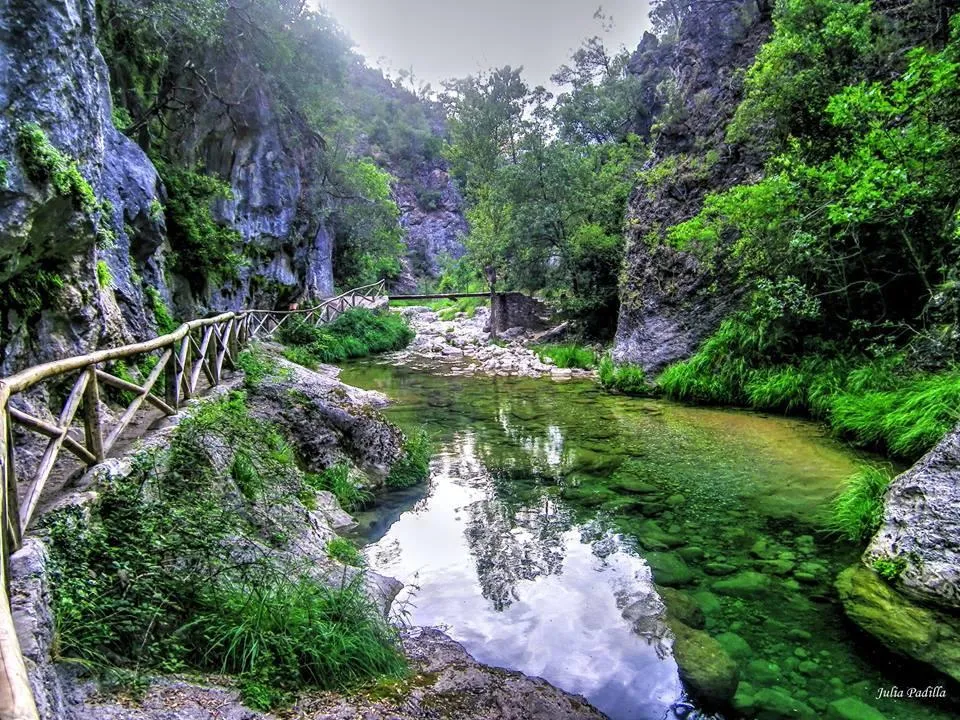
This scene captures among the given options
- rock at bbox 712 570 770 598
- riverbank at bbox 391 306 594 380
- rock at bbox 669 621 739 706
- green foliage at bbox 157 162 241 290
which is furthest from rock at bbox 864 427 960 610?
green foliage at bbox 157 162 241 290

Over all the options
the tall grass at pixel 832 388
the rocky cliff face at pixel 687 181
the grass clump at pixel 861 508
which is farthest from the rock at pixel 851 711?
the rocky cliff face at pixel 687 181

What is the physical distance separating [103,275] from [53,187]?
6.54 feet

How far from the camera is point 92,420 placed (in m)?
3.96

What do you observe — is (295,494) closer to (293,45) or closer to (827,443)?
(827,443)

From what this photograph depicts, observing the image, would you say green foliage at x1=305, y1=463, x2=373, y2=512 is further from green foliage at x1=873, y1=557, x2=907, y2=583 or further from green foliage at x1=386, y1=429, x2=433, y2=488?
green foliage at x1=873, y1=557, x2=907, y2=583

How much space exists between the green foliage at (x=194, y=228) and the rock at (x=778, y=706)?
39.3 feet

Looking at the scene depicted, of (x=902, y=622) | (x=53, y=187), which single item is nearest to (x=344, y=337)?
(x=53, y=187)

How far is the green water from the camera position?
413 centimetres

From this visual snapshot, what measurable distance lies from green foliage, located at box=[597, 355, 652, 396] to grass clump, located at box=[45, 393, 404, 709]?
444 inches

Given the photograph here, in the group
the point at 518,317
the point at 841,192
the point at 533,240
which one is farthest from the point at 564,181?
the point at 841,192

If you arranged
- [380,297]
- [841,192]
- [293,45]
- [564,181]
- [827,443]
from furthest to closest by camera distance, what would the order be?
[380,297]
[564,181]
[293,45]
[841,192]
[827,443]

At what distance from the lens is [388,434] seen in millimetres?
8492

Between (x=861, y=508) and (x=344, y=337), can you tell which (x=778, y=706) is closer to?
(x=861, y=508)

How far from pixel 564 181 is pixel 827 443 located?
52.3 ft
